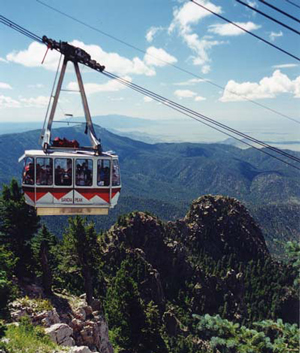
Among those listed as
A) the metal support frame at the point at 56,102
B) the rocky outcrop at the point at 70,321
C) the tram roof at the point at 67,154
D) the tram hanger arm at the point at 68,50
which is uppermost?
the tram hanger arm at the point at 68,50

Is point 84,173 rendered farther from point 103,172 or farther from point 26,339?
point 26,339

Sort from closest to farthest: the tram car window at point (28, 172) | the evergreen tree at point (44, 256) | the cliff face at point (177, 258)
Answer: the tram car window at point (28, 172) < the evergreen tree at point (44, 256) < the cliff face at point (177, 258)

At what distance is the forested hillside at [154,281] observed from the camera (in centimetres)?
2417

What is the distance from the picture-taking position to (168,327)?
7906 centimetres

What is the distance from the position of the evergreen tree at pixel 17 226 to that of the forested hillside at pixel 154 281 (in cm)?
12

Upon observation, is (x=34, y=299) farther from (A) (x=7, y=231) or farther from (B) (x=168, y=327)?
(B) (x=168, y=327)

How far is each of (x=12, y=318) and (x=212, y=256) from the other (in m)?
111

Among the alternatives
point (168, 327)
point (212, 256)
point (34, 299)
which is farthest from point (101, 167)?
point (212, 256)

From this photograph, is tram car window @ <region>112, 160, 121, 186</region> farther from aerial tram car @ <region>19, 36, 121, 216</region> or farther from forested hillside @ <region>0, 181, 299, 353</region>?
forested hillside @ <region>0, 181, 299, 353</region>

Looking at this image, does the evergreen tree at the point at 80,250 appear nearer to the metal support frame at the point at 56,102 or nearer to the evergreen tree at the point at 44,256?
the evergreen tree at the point at 44,256

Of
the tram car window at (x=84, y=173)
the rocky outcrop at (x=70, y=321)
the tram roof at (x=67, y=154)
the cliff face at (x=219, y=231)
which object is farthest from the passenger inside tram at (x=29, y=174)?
A: the cliff face at (x=219, y=231)

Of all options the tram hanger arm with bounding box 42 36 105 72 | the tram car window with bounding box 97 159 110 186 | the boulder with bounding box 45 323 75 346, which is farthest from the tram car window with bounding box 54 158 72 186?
the boulder with bounding box 45 323 75 346

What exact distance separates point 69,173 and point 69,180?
505mm

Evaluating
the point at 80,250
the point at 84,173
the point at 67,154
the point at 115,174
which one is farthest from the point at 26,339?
the point at 80,250
